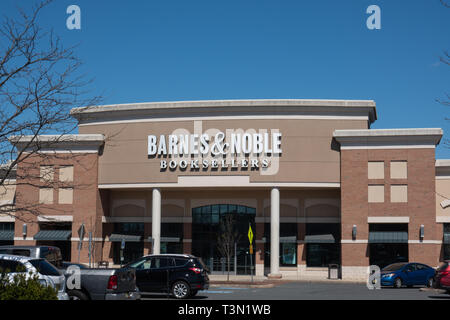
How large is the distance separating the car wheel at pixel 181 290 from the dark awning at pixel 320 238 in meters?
22.4

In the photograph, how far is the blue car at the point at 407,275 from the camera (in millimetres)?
33656

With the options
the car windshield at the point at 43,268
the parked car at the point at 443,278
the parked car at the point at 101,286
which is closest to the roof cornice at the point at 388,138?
the parked car at the point at 443,278

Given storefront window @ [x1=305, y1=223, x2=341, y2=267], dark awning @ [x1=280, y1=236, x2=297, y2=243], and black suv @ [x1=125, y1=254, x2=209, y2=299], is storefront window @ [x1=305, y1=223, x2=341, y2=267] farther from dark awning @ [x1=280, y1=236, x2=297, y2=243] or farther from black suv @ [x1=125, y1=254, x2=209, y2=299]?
black suv @ [x1=125, y1=254, x2=209, y2=299]

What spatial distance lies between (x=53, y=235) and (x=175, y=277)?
2424cm

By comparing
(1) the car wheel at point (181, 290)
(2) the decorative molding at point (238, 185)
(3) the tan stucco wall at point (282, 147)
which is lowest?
(1) the car wheel at point (181, 290)

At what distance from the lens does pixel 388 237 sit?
139 feet

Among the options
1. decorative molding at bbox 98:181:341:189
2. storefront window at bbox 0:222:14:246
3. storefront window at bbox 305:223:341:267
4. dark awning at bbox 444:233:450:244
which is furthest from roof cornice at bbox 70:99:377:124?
storefront window at bbox 0:222:14:246

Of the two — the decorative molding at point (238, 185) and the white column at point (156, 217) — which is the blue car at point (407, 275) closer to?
the decorative molding at point (238, 185)

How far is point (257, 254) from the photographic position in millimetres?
46781

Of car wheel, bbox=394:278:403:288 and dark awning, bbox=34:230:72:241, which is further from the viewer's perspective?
dark awning, bbox=34:230:72:241

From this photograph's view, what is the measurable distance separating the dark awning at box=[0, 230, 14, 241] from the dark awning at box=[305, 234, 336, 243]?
23.3 metres

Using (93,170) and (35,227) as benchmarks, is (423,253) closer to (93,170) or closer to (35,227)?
(93,170)

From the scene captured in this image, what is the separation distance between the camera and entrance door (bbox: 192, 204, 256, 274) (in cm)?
4750
